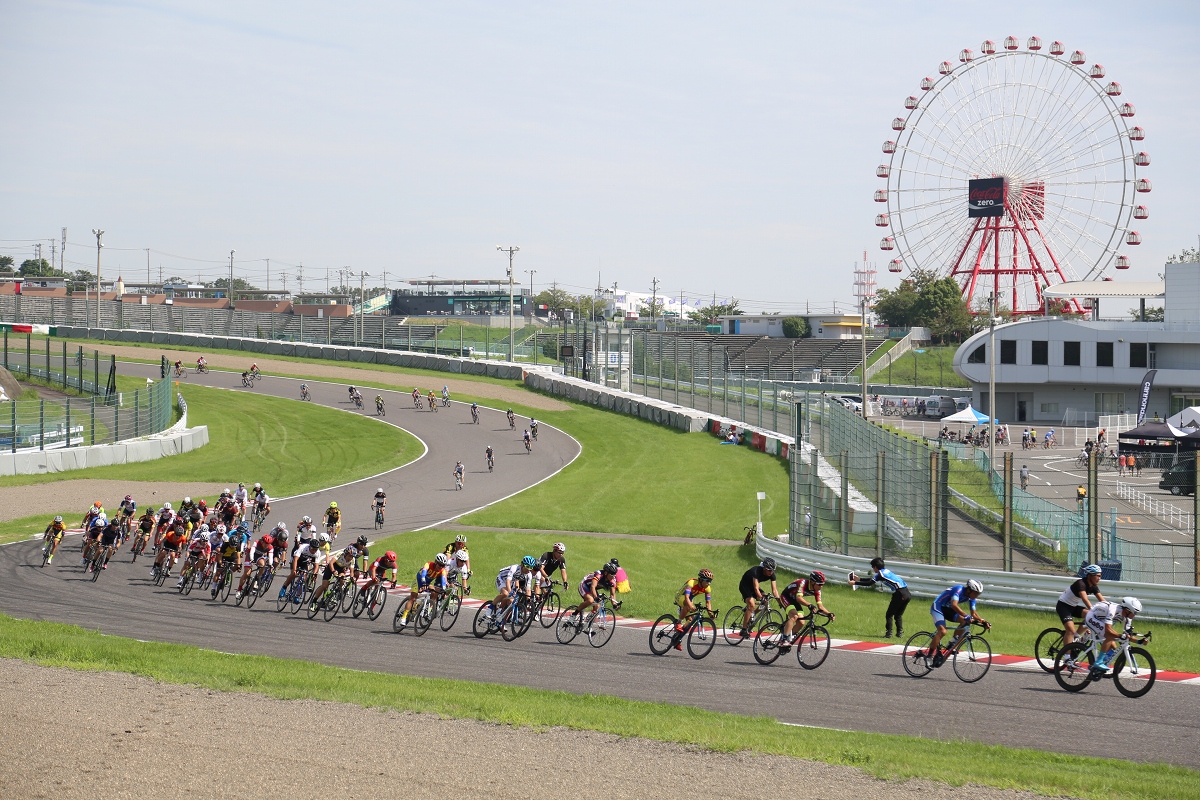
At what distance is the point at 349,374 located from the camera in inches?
2852

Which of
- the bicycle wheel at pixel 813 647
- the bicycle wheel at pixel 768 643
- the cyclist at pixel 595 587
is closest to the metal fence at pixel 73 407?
the cyclist at pixel 595 587

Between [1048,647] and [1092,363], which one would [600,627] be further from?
[1092,363]

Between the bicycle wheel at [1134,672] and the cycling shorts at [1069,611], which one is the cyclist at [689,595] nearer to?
the cycling shorts at [1069,611]

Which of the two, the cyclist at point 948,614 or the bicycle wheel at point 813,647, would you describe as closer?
the cyclist at point 948,614

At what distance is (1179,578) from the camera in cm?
2005

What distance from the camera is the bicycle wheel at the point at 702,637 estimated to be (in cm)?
1717

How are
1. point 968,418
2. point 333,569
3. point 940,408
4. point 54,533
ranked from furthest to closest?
1. point 940,408
2. point 968,418
3. point 54,533
4. point 333,569

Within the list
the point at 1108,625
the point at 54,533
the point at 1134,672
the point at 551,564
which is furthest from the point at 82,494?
the point at 1134,672

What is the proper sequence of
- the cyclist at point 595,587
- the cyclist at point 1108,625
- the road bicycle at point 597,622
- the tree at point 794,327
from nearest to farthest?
the cyclist at point 1108,625, the cyclist at point 595,587, the road bicycle at point 597,622, the tree at point 794,327

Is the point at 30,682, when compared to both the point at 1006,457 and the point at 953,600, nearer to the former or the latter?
the point at 953,600

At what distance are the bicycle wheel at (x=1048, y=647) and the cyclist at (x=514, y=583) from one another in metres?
7.85

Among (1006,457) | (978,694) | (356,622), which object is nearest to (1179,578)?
(1006,457)

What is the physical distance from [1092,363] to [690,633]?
2481 inches

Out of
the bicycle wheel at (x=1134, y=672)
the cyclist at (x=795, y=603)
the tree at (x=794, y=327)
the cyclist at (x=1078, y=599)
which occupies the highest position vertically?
the tree at (x=794, y=327)
